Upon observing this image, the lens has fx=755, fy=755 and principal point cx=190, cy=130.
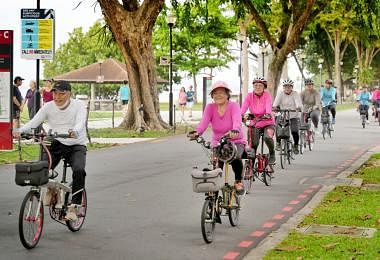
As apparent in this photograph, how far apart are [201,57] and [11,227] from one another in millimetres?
64522

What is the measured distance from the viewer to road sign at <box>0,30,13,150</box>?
56.3 ft

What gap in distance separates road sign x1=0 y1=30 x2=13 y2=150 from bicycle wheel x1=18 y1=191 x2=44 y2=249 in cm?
997

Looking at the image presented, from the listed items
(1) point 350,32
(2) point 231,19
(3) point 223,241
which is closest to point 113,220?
(3) point 223,241

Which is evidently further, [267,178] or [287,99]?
[287,99]

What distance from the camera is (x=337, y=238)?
7.73m

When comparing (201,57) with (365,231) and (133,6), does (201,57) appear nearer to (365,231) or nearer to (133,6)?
(133,6)

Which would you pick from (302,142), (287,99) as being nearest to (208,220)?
(287,99)

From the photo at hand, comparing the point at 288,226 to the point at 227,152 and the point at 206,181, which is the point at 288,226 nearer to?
the point at 227,152

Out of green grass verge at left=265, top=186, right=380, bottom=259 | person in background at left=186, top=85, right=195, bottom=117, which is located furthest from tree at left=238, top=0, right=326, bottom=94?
green grass verge at left=265, top=186, right=380, bottom=259

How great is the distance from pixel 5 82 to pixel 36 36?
50.0 inches

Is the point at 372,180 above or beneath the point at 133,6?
beneath

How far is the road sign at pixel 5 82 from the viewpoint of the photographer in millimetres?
17156

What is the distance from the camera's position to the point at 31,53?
56.3ft

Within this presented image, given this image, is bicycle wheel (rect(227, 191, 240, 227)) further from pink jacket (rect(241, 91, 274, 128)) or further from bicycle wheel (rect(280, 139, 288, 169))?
bicycle wheel (rect(280, 139, 288, 169))
